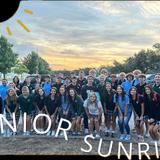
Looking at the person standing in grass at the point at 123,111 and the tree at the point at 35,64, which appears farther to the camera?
the person standing in grass at the point at 123,111

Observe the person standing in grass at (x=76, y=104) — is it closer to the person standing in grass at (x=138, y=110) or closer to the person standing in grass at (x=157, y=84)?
the person standing in grass at (x=138, y=110)

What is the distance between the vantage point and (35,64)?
26.8ft

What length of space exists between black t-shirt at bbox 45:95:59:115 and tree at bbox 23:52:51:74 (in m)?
0.34

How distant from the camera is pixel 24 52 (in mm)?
8117

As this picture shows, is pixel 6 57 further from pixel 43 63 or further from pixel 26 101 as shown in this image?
pixel 26 101

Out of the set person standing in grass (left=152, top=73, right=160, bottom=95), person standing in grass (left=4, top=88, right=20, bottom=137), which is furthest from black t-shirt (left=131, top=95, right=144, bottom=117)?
person standing in grass (left=4, top=88, right=20, bottom=137)

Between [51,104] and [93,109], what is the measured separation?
1.51ft

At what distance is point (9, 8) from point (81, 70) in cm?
106

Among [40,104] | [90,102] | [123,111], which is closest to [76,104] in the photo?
[90,102]

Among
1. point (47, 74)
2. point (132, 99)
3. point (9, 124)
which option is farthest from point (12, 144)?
point (132, 99)

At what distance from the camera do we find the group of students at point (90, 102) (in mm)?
8172

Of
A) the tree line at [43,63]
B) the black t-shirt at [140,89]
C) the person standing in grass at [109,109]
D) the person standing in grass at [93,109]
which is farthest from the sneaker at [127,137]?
the tree line at [43,63]

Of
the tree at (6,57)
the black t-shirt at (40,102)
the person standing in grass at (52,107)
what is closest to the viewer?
the tree at (6,57)

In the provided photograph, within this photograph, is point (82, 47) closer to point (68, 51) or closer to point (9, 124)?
point (68, 51)
